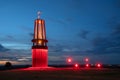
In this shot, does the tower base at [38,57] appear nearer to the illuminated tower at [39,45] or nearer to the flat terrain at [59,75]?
the illuminated tower at [39,45]

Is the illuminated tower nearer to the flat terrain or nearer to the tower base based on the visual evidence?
the tower base

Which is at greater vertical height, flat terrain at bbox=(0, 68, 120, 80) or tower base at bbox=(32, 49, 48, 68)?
tower base at bbox=(32, 49, 48, 68)

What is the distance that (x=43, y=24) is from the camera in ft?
208

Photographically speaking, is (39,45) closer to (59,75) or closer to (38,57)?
(38,57)

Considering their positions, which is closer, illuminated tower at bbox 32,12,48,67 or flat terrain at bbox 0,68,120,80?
flat terrain at bbox 0,68,120,80

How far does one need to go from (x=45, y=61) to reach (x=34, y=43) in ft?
15.6

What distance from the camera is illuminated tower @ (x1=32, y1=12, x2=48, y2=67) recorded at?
62.4 m

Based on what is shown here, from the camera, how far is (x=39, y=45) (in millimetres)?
63312

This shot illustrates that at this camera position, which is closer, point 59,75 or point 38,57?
point 59,75

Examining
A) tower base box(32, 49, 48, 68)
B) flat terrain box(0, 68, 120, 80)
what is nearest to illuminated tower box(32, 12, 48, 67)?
tower base box(32, 49, 48, 68)

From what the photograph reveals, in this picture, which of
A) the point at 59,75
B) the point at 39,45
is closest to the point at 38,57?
the point at 39,45

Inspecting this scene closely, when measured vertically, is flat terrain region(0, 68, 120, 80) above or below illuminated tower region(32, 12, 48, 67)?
below

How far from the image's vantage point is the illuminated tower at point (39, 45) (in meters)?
62.4

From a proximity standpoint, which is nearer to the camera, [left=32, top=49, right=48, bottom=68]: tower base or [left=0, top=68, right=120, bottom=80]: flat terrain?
[left=0, top=68, right=120, bottom=80]: flat terrain
